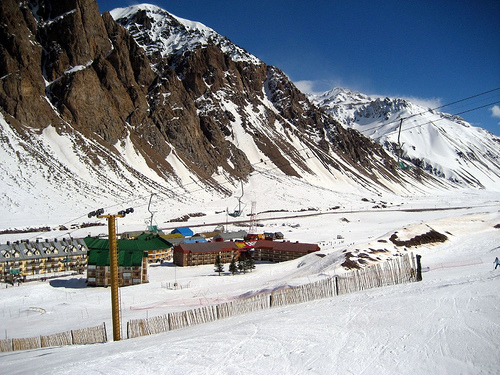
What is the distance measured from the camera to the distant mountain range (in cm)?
9125

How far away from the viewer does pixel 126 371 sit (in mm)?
10781

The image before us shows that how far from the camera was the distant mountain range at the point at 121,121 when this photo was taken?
91.2 meters

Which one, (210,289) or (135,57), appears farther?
(135,57)

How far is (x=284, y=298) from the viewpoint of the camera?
764 inches

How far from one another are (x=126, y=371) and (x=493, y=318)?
1084cm

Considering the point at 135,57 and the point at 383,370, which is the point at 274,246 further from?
the point at 135,57

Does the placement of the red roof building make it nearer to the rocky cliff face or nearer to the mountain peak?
the rocky cliff face

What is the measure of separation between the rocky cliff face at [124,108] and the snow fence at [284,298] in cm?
7813

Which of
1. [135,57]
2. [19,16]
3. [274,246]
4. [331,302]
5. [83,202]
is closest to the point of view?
[331,302]

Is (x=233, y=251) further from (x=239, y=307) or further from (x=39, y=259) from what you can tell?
(x=239, y=307)

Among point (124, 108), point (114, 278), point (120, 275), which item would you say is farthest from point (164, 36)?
point (114, 278)

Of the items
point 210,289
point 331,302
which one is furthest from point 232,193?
point 331,302

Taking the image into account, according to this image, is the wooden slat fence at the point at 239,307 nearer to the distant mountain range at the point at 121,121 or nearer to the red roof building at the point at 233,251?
the red roof building at the point at 233,251

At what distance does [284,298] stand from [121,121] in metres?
113
